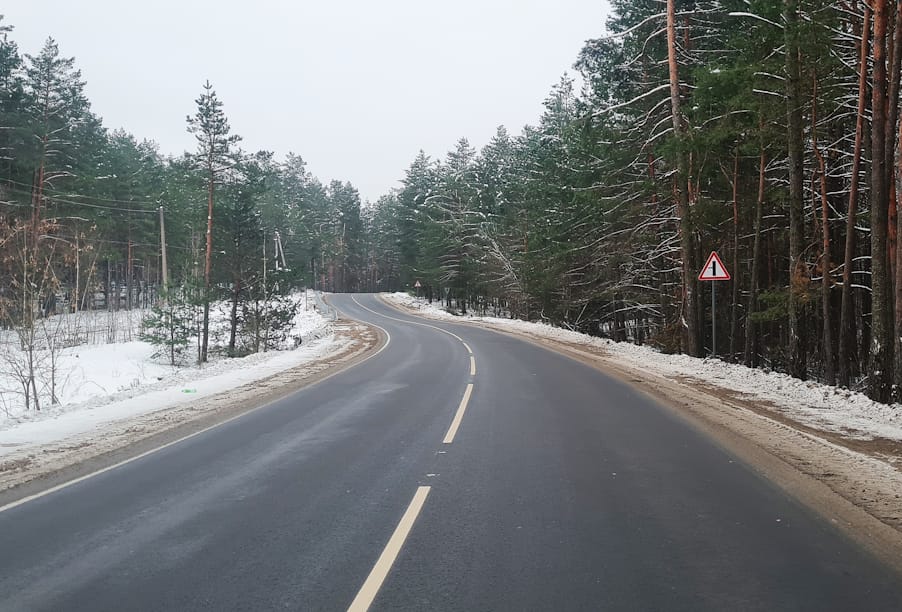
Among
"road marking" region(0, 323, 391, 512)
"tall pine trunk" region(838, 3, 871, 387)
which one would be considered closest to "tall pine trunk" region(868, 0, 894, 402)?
"tall pine trunk" region(838, 3, 871, 387)

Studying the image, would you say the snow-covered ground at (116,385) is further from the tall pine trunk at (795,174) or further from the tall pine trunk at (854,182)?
the tall pine trunk at (854,182)

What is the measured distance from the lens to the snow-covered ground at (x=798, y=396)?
8.45 meters

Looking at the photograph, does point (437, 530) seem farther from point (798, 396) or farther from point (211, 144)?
point (211, 144)

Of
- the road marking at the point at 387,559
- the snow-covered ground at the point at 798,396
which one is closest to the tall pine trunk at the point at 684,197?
the snow-covered ground at the point at 798,396

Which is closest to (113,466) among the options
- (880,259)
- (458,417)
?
(458,417)

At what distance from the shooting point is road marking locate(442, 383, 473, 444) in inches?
317

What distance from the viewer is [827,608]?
3.46m

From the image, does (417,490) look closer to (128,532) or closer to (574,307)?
(128,532)

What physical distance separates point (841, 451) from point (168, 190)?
5983 centimetres

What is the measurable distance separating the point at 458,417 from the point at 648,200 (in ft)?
58.1

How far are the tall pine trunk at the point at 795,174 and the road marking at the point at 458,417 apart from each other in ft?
28.3

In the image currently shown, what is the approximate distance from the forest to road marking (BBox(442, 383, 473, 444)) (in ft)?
24.5

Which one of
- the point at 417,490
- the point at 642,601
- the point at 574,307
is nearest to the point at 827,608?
the point at 642,601

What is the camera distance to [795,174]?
13.8m
